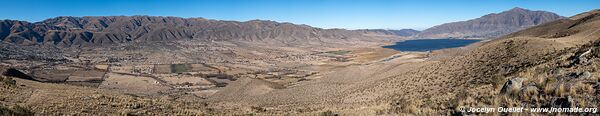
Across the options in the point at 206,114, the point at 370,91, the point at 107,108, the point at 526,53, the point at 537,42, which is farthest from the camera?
the point at 370,91

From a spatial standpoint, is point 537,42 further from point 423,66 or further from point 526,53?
point 423,66

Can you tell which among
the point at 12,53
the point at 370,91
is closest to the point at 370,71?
the point at 370,91

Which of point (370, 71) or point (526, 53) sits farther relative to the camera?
point (370, 71)

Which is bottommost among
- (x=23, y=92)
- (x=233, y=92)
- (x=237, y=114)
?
(x=233, y=92)

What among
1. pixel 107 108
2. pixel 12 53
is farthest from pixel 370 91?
pixel 12 53

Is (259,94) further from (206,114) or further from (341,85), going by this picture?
(206,114)

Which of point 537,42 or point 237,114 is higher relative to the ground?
point 537,42

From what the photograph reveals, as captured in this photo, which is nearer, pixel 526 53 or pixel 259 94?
pixel 526 53

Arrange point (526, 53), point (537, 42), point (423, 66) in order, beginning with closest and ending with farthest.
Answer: point (526, 53) < point (537, 42) < point (423, 66)

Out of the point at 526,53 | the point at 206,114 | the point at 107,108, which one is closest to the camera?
the point at 107,108
